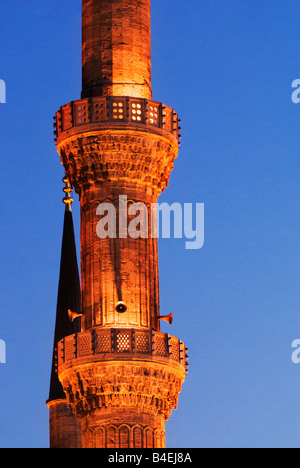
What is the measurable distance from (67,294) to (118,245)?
16305 mm

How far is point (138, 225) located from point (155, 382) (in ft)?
13.9

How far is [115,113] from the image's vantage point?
4434 cm

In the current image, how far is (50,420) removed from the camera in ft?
192

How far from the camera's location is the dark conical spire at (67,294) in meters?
58.2

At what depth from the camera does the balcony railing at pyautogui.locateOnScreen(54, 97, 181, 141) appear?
44.4 m

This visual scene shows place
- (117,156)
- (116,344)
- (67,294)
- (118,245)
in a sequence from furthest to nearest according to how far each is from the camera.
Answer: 1. (67,294)
2. (117,156)
3. (118,245)
4. (116,344)

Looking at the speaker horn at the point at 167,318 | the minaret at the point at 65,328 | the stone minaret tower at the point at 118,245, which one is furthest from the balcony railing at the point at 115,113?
the minaret at the point at 65,328

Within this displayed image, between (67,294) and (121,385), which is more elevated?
(67,294)

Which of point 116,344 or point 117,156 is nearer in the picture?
point 116,344

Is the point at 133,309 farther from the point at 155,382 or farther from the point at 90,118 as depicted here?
the point at 90,118

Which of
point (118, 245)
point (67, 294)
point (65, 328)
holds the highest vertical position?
point (67, 294)

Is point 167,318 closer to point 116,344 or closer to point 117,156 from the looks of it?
point 116,344

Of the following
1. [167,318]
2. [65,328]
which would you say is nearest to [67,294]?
[65,328]
